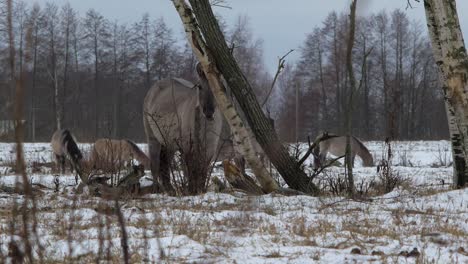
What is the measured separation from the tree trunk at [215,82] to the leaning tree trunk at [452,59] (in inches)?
100

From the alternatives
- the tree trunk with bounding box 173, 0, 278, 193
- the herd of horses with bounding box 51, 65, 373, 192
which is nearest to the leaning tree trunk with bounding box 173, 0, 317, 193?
the tree trunk with bounding box 173, 0, 278, 193

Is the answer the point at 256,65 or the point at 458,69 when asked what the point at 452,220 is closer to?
the point at 458,69

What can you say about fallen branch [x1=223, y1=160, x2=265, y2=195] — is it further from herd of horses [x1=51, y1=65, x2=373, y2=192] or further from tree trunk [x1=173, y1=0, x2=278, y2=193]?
tree trunk [x1=173, y1=0, x2=278, y2=193]

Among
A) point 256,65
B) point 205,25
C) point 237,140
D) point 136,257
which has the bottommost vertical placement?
point 136,257

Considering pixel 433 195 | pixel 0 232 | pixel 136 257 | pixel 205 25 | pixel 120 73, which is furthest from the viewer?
pixel 120 73

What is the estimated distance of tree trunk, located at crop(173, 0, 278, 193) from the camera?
6.99 metres

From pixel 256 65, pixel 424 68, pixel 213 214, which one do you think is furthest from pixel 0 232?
pixel 424 68

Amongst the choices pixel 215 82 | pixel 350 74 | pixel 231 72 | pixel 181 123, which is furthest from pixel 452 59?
pixel 181 123

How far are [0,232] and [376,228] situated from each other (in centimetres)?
277

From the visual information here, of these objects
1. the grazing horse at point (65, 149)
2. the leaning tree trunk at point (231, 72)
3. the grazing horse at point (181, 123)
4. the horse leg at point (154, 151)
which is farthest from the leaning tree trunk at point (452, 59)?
the grazing horse at point (65, 149)

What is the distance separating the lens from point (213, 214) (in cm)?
535

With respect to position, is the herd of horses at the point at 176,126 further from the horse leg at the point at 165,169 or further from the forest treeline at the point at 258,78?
the forest treeline at the point at 258,78

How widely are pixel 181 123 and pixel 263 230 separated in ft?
12.6

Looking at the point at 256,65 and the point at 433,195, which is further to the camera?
the point at 256,65
